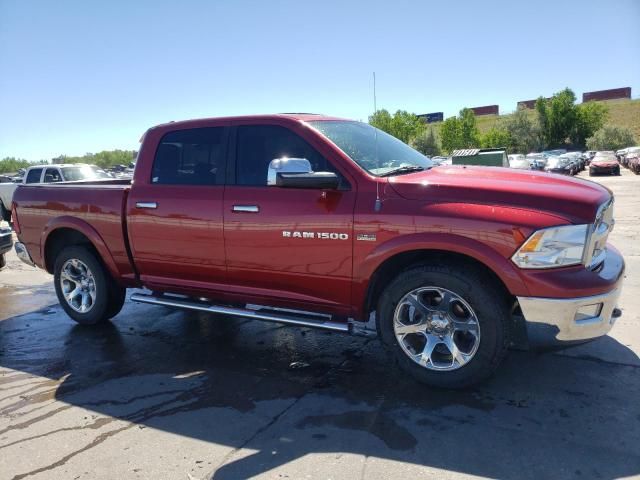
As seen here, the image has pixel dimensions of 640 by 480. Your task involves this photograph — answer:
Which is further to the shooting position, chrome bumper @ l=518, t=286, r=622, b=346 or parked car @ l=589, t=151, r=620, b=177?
parked car @ l=589, t=151, r=620, b=177

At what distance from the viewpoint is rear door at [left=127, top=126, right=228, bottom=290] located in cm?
448

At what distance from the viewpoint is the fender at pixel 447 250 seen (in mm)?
3336

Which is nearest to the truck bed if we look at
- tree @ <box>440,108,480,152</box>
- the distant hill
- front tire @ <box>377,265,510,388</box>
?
front tire @ <box>377,265,510,388</box>

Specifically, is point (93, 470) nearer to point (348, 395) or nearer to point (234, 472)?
point (234, 472)

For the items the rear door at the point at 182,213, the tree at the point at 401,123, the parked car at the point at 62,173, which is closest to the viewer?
the rear door at the point at 182,213

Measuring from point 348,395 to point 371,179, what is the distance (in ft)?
5.12

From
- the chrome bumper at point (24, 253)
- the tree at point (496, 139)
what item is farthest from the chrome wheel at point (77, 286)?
the tree at point (496, 139)

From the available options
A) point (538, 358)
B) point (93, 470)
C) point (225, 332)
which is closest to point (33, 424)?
point (93, 470)

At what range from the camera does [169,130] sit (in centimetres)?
495

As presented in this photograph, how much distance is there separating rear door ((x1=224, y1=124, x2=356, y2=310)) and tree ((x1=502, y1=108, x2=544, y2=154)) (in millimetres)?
77269

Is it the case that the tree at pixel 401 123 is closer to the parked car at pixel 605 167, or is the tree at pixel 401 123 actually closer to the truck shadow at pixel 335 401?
the parked car at pixel 605 167

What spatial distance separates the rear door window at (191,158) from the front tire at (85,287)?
1300 mm

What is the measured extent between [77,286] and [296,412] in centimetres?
334

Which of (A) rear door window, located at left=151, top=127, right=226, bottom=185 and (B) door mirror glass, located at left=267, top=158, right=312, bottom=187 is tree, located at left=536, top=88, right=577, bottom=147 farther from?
(B) door mirror glass, located at left=267, top=158, right=312, bottom=187
